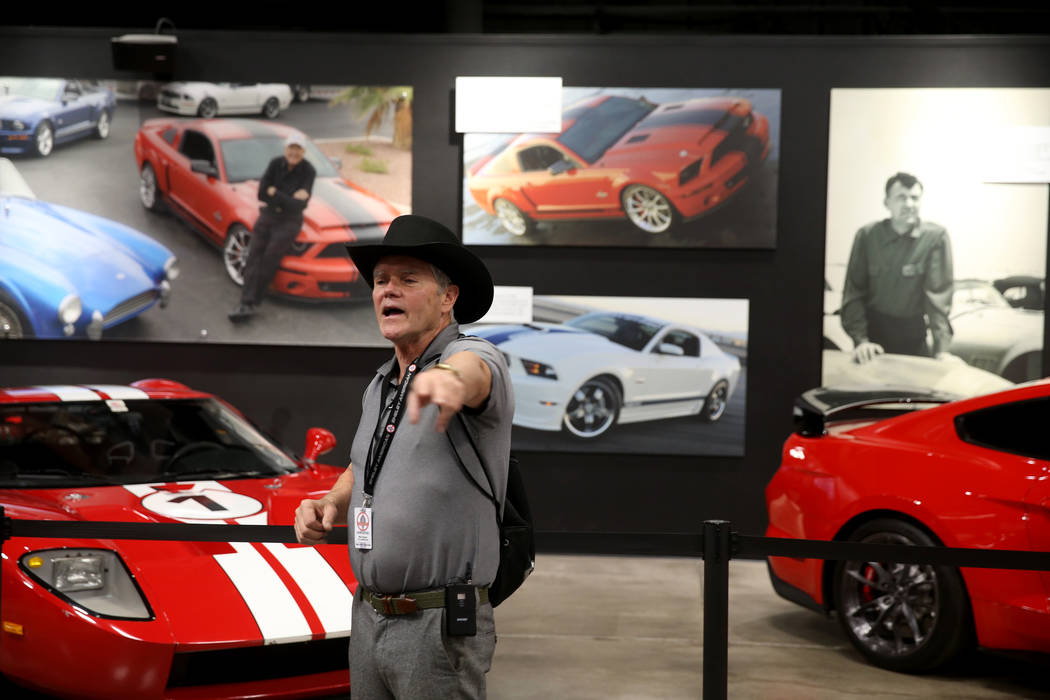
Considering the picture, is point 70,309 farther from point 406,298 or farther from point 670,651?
point 406,298

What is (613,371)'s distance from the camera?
6.96m

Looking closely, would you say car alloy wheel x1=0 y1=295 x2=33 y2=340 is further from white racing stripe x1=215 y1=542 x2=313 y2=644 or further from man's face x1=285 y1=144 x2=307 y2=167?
white racing stripe x1=215 y1=542 x2=313 y2=644

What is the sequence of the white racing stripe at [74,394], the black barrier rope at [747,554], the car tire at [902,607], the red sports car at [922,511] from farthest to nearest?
the white racing stripe at [74,394], the car tire at [902,607], the red sports car at [922,511], the black barrier rope at [747,554]

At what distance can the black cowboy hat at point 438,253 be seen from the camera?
207cm

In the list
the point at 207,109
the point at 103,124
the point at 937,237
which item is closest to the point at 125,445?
the point at 207,109

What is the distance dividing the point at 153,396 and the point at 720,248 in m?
3.61

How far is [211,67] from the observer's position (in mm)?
7070

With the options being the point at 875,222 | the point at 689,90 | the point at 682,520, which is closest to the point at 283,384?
the point at 682,520

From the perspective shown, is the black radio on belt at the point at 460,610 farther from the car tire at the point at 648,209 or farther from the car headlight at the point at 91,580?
the car tire at the point at 648,209

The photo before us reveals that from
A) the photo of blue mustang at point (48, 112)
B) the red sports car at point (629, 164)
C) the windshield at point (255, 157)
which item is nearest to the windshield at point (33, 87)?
the photo of blue mustang at point (48, 112)

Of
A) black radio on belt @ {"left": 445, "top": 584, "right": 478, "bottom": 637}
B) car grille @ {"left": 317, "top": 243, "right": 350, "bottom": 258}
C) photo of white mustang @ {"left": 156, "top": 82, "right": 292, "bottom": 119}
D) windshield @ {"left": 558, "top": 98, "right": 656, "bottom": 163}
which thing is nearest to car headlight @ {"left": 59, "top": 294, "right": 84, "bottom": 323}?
photo of white mustang @ {"left": 156, "top": 82, "right": 292, "bottom": 119}

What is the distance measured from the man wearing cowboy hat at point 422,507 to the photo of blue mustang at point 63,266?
5.38 meters

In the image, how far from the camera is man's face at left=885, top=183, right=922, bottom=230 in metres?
6.74

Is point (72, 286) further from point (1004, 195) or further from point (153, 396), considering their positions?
point (1004, 195)
